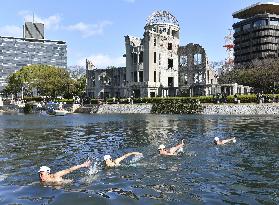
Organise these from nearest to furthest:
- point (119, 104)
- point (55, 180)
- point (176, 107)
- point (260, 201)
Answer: point (260, 201)
point (55, 180)
point (176, 107)
point (119, 104)

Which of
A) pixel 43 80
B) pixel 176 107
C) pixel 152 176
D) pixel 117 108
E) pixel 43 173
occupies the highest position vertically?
pixel 43 80

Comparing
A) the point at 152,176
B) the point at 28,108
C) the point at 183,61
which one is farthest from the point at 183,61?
the point at 152,176

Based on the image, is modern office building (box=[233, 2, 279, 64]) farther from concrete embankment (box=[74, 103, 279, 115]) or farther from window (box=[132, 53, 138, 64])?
concrete embankment (box=[74, 103, 279, 115])

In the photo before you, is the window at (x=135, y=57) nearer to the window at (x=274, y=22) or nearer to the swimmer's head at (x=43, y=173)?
the window at (x=274, y=22)

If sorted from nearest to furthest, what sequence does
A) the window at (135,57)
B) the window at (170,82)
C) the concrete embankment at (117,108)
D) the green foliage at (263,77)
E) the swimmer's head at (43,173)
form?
the swimmer's head at (43,173) → the concrete embankment at (117,108) → the green foliage at (263,77) → the window at (135,57) → the window at (170,82)

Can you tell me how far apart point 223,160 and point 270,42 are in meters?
178

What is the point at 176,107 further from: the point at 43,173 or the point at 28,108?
the point at 43,173

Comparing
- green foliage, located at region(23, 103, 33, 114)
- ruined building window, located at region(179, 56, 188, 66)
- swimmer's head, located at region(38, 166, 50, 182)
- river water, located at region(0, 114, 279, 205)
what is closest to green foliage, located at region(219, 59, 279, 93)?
ruined building window, located at region(179, 56, 188, 66)

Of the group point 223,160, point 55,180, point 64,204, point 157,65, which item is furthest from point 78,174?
point 157,65

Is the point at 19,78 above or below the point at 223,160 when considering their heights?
above

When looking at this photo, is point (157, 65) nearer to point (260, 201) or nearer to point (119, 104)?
point (119, 104)

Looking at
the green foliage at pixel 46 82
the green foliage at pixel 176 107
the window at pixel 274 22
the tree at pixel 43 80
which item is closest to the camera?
the green foliage at pixel 176 107

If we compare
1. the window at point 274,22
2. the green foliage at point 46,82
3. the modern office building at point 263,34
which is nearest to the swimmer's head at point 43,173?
the green foliage at point 46,82

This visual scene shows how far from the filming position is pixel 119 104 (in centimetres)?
11575
